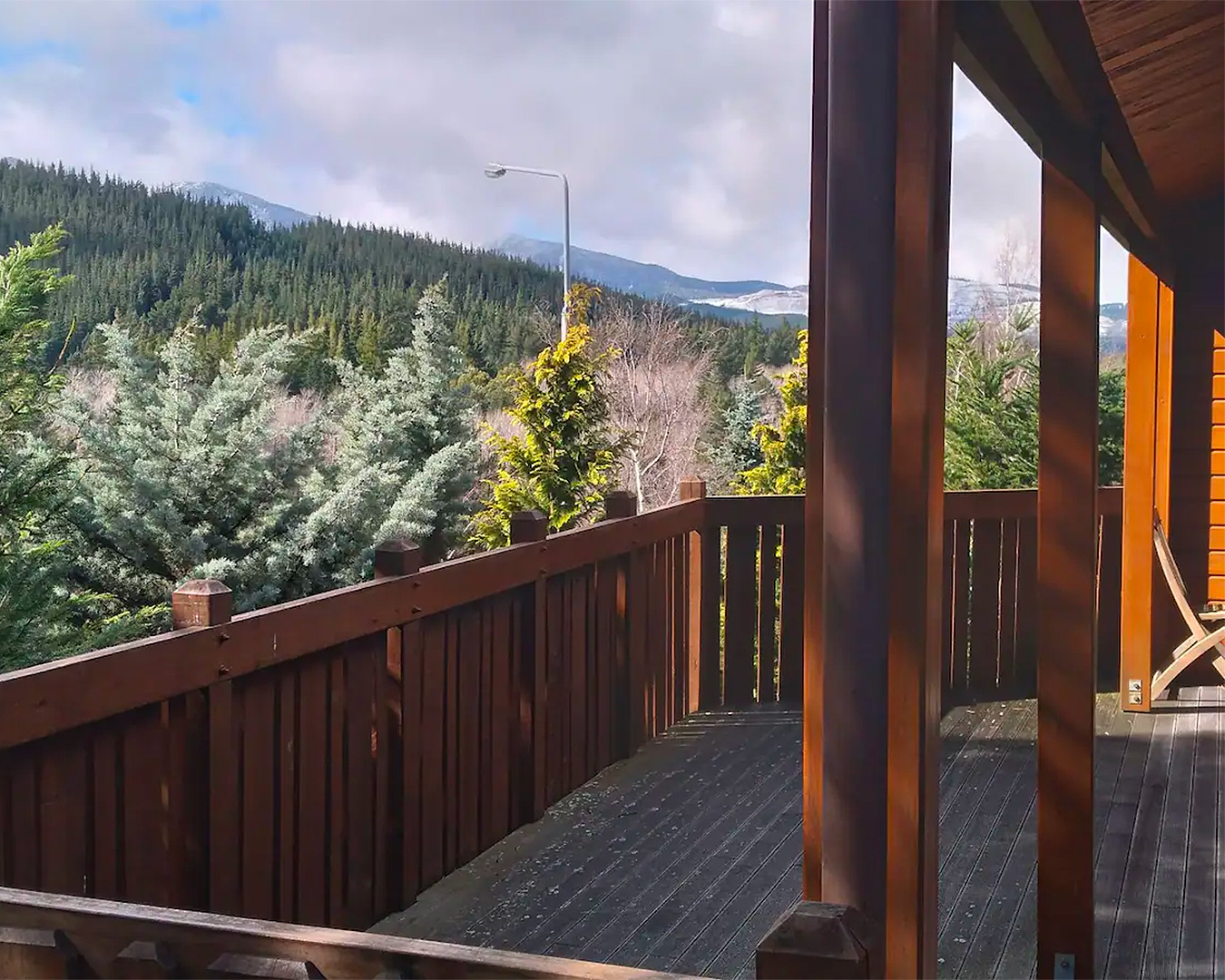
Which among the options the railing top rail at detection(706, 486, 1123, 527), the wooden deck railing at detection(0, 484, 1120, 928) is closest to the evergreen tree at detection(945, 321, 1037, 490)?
the railing top rail at detection(706, 486, 1123, 527)

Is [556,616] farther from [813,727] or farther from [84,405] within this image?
[84,405]

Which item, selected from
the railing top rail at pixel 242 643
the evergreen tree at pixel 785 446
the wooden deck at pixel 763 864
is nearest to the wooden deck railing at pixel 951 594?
the wooden deck at pixel 763 864

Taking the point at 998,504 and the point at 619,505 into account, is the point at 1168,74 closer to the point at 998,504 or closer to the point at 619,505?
the point at 619,505

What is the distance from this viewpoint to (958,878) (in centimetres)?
360

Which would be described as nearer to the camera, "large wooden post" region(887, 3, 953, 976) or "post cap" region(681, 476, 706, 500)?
"large wooden post" region(887, 3, 953, 976)

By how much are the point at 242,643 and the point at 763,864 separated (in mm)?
1844

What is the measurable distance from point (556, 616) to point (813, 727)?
2.26 meters

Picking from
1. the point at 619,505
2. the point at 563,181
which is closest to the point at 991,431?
the point at 619,505

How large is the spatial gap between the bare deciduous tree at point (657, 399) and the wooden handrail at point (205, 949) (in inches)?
1041

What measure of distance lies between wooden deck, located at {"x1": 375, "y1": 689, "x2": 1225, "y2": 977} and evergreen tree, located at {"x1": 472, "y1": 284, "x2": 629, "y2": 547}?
23.8 ft

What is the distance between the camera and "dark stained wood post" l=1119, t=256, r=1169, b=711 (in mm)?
5672

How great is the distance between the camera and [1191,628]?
5695mm

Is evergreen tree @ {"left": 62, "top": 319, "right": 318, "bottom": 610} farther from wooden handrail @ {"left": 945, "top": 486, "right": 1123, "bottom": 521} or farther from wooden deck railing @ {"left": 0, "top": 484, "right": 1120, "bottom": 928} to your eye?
wooden handrail @ {"left": 945, "top": 486, "right": 1123, "bottom": 521}

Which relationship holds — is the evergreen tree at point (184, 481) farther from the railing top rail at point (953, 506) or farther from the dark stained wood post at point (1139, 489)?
the dark stained wood post at point (1139, 489)
